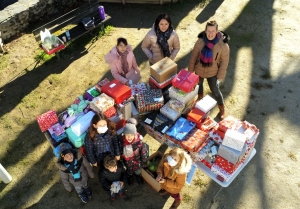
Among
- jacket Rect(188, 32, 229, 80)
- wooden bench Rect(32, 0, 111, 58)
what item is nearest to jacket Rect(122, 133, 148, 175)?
jacket Rect(188, 32, 229, 80)

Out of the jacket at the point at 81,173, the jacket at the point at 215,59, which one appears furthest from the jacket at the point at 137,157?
the jacket at the point at 215,59

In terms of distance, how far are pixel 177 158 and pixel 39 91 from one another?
14.8 feet

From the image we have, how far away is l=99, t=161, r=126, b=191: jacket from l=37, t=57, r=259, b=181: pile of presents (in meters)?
0.62

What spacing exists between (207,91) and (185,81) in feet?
6.38

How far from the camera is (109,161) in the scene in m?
4.79

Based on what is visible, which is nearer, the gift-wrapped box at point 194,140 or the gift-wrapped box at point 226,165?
the gift-wrapped box at point 226,165

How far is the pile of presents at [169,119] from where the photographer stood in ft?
16.3

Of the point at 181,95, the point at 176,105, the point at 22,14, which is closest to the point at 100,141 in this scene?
the point at 176,105

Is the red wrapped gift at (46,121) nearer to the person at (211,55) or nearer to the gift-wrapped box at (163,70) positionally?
the gift-wrapped box at (163,70)

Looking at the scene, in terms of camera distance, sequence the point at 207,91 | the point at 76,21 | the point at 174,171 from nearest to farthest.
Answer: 1. the point at 174,171
2. the point at 207,91
3. the point at 76,21

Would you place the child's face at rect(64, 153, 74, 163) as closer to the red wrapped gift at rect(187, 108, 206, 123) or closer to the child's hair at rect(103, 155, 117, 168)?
the child's hair at rect(103, 155, 117, 168)

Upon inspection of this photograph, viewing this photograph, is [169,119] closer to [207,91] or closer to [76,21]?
→ [207,91]

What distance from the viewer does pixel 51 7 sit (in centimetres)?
930

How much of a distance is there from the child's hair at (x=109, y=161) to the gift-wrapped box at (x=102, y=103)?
90cm
